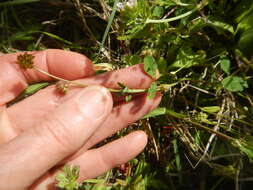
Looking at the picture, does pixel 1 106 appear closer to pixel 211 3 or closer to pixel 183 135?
pixel 183 135

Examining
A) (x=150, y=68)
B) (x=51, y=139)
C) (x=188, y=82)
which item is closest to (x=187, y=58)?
(x=188, y=82)

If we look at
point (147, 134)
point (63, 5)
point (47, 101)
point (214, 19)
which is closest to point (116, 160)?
point (147, 134)

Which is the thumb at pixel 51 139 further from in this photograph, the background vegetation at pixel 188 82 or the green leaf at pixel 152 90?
the background vegetation at pixel 188 82

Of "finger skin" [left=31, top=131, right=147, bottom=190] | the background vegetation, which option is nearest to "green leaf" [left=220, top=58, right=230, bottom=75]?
the background vegetation

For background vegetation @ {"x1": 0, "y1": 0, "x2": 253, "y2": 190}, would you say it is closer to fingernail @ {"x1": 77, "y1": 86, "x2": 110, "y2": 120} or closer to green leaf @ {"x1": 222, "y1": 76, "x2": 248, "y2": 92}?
green leaf @ {"x1": 222, "y1": 76, "x2": 248, "y2": 92}

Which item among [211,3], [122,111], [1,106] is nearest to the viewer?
[211,3]
